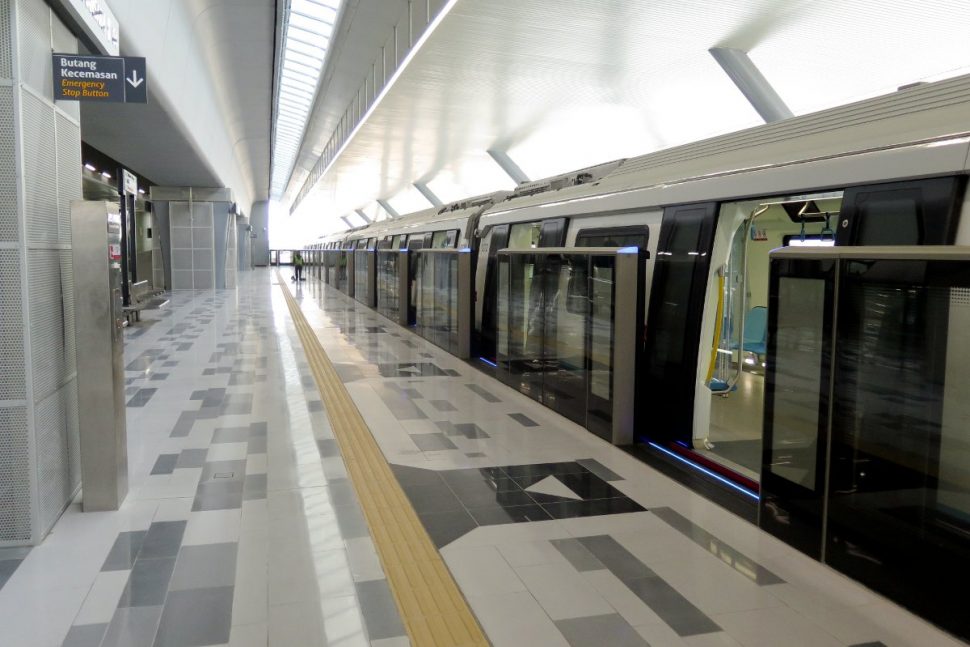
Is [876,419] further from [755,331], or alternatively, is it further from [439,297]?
[439,297]

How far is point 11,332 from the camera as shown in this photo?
373 cm

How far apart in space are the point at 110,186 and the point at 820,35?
18.3m

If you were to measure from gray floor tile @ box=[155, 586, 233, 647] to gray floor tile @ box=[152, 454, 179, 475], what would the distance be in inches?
79.6

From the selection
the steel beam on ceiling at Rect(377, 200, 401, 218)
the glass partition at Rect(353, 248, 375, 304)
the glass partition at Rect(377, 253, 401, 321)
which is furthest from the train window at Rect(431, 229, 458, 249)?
the steel beam on ceiling at Rect(377, 200, 401, 218)

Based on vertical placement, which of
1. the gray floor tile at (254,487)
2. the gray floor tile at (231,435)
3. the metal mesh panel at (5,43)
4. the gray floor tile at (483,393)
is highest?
the metal mesh panel at (5,43)

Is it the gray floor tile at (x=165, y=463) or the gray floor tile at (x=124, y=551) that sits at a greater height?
the gray floor tile at (x=165, y=463)

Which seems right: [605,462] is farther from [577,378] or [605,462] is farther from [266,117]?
[266,117]

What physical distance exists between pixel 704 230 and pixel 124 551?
430 centimetres

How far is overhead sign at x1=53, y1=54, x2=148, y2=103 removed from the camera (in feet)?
13.8

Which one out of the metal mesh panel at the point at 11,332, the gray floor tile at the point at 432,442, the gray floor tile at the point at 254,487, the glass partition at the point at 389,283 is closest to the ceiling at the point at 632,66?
the glass partition at the point at 389,283

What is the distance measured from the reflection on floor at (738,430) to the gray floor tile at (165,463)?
395cm

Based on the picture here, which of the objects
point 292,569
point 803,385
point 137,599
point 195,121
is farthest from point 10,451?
point 195,121

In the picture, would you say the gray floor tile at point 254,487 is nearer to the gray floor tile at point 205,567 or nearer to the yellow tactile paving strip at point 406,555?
the yellow tactile paving strip at point 406,555

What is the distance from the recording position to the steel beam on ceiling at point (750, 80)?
12.1 meters
